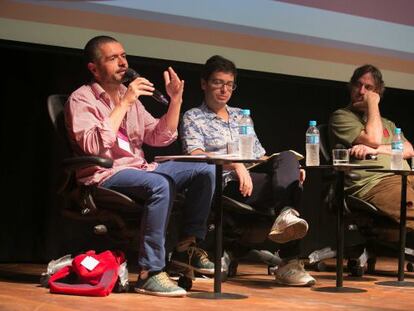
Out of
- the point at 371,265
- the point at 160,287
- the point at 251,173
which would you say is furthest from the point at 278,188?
the point at 371,265

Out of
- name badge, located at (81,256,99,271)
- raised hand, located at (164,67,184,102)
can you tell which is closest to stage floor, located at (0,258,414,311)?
name badge, located at (81,256,99,271)

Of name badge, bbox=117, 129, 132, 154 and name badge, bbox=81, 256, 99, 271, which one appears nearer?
name badge, bbox=81, 256, 99, 271

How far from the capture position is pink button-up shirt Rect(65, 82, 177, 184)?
10.1ft

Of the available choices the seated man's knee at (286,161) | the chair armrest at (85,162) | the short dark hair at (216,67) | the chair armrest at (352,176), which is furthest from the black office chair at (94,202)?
the chair armrest at (352,176)

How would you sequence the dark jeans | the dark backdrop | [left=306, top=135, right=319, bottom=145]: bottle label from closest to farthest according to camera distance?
the dark jeans → [left=306, top=135, right=319, bottom=145]: bottle label → the dark backdrop

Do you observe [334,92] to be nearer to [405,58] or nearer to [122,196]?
[405,58]

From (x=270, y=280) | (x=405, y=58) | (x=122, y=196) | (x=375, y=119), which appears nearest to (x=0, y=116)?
(x=122, y=196)

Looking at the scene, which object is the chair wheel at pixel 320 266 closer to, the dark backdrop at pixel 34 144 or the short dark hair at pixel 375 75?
the short dark hair at pixel 375 75

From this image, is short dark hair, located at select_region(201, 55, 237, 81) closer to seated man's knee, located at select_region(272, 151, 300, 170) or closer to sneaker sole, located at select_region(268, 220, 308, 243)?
seated man's knee, located at select_region(272, 151, 300, 170)

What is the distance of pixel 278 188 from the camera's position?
3.38 m

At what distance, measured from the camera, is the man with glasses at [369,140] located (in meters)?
3.87

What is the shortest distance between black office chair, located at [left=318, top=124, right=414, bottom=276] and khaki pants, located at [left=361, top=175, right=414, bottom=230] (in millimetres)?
40

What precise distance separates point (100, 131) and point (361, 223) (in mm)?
1602

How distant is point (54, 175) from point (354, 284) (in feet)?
5.64
